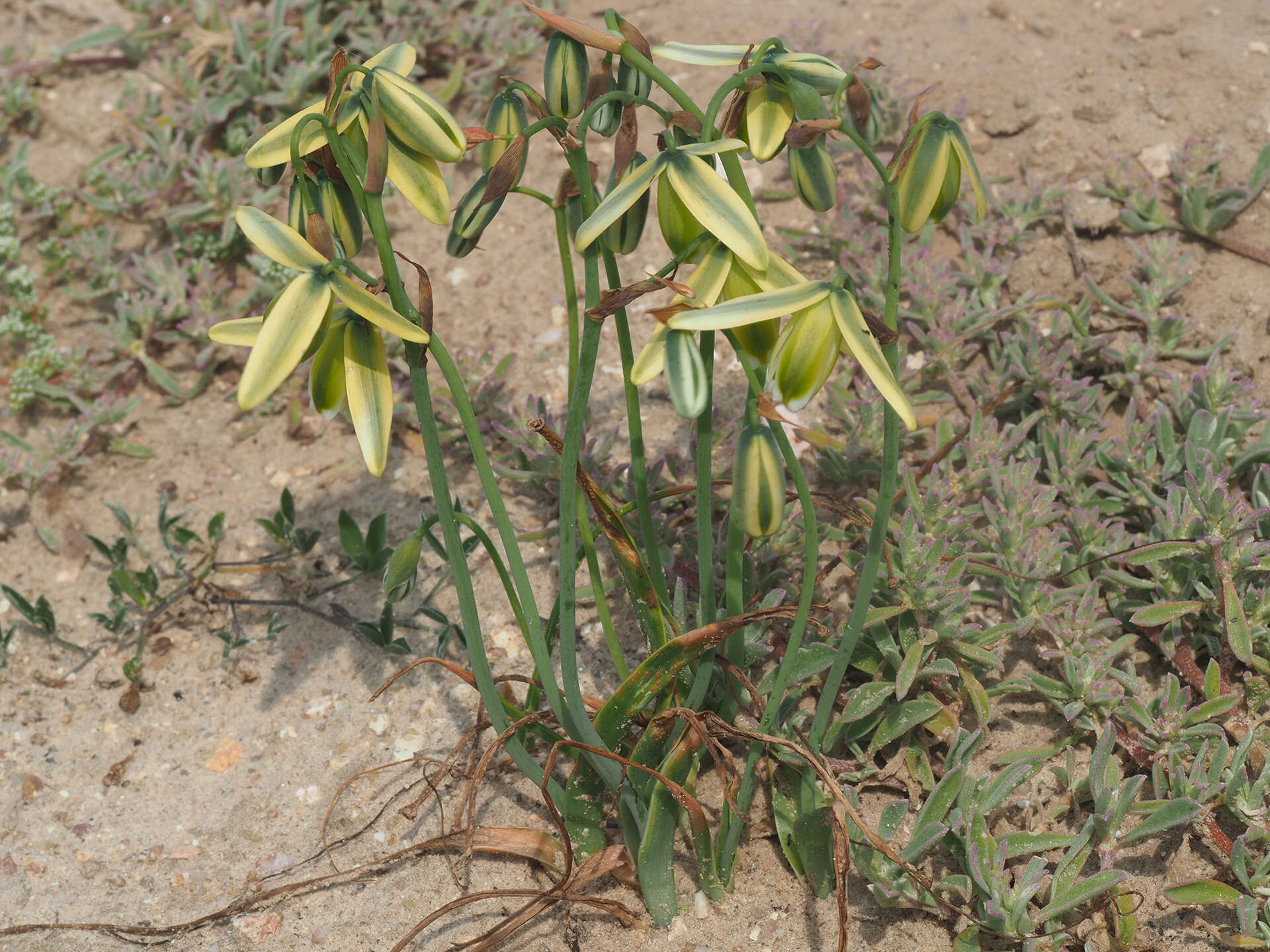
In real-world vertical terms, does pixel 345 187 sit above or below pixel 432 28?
above

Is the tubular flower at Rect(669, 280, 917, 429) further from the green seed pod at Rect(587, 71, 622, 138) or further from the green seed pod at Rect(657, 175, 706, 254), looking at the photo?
the green seed pod at Rect(587, 71, 622, 138)

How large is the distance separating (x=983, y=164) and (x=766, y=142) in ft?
7.91

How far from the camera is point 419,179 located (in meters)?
1.54

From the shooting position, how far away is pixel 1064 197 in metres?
3.53

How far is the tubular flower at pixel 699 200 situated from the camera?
4.67 ft

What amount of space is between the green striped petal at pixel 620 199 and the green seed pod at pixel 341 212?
362 mm

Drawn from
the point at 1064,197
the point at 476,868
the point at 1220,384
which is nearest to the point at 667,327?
the point at 476,868

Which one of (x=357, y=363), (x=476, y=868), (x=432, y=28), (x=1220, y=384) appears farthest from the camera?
(x=432, y=28)

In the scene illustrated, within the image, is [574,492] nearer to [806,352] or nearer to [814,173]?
[806,352]

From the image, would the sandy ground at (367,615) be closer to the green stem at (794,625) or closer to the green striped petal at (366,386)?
the green stem at (794,625)

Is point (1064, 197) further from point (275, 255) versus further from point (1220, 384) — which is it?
point (275, 255)

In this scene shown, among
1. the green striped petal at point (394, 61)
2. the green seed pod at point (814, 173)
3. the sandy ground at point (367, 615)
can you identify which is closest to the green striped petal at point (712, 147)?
the green seed pod at point (814, 173)

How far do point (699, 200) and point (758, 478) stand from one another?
0.39 meters

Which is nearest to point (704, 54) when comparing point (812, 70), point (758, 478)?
point (812, 70)
